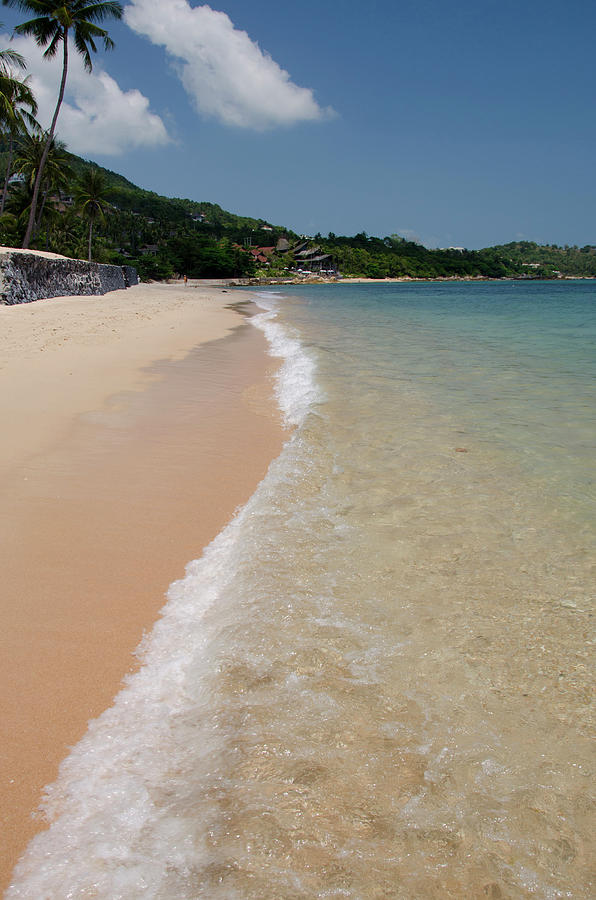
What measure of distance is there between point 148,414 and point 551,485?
13.0 feet

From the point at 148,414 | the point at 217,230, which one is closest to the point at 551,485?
the point at 148,414

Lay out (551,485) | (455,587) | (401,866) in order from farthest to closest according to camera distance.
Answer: (551,485) → (455,587) → (401,866)

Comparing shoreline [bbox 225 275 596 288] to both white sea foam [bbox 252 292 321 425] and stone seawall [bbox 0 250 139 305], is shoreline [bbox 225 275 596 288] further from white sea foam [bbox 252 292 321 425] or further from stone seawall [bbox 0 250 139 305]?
white sea foam [bbox 252 292 321 425]

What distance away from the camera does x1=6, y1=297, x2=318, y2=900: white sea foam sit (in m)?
1.40

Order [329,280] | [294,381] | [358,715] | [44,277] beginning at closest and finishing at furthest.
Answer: [358,715] < [294,381] < [44,277] < [329,280]

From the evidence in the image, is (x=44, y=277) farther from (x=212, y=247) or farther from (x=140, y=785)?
(x=212, y=247)

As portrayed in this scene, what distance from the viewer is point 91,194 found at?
4666 centimetres

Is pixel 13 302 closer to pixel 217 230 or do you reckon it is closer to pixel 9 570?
pixel 9 570

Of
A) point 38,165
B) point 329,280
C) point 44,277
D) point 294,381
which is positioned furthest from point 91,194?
point 329,280

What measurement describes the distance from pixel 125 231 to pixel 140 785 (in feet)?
341

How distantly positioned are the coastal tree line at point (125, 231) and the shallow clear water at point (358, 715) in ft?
94.0

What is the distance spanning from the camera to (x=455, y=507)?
11.9 feet

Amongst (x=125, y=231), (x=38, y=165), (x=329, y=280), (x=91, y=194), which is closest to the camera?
(x=38, y=165)

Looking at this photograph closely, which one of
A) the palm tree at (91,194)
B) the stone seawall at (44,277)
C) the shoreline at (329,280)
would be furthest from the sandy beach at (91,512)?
the shoreline at (329,280)
